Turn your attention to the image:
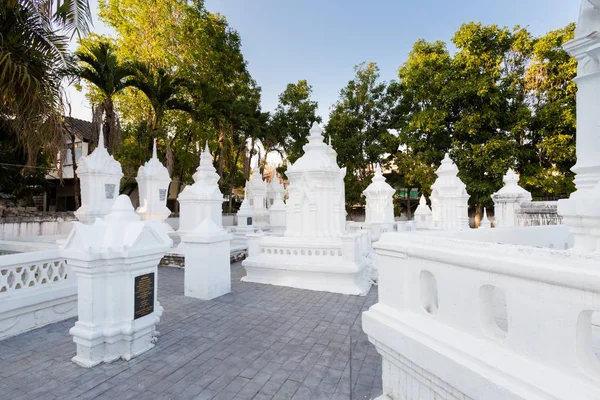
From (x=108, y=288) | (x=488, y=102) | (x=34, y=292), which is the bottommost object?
(x=34, y=292)

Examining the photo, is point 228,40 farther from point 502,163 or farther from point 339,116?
point 502,163

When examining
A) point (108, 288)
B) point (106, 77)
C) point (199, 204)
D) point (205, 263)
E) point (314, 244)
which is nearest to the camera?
point (108, 288)

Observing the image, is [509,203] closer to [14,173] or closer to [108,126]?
[108,126]

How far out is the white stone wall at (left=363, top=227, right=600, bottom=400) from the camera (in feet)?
5.82

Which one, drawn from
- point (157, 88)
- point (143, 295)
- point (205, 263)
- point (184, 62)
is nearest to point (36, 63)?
point (205, 263)

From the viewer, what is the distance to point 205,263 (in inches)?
273

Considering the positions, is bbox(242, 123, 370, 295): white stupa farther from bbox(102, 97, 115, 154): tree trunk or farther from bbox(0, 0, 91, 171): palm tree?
bbox(102, 97, 115, 154): tree trunk

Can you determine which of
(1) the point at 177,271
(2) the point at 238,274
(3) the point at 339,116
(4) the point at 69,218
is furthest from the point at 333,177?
(3) the point at 339,116

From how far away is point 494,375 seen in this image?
205 cm

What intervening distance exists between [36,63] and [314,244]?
7.56 m

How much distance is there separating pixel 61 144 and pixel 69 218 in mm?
10461

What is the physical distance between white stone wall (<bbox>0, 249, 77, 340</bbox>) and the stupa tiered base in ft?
13.6

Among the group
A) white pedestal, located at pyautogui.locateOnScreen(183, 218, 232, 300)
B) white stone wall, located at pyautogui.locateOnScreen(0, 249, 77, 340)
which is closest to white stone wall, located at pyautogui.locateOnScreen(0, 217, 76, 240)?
white stone wall, located at pyautogui.locateOnScreen(0, 249, 77, 340)

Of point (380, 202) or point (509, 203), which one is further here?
point (380, 202)
